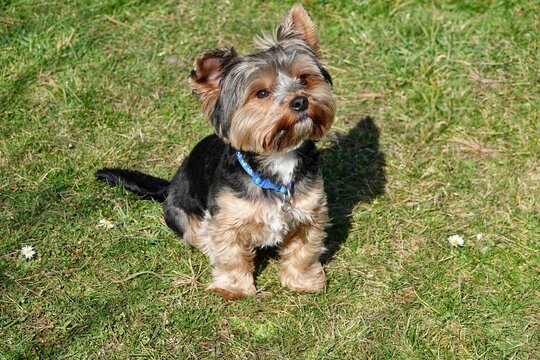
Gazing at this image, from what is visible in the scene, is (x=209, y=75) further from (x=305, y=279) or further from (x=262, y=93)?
(x=305, y=279)

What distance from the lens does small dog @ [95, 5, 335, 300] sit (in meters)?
4.79

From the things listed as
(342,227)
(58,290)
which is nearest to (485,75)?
(342,227)

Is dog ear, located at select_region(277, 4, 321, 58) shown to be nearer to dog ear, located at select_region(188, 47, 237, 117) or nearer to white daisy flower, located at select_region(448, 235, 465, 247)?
dog ear, located at select_region(188, 47, 237, 117)

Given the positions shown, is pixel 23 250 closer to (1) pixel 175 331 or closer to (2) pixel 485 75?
(1) pixel 175 331

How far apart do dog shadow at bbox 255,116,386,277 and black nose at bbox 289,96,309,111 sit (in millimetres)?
1837

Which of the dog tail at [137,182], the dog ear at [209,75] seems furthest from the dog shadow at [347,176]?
the dog ear at [209,75]

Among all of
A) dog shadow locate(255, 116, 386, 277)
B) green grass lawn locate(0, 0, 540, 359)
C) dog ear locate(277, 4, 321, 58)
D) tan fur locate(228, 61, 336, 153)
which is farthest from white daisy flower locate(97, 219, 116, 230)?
dog ear locate(277, 4, 321, 58)

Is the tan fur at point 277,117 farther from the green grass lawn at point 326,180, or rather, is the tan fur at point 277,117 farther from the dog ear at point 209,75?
the green grass lawn at point 326,180

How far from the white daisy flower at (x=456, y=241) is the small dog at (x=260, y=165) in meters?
1.22

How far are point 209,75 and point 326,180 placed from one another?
2.38m

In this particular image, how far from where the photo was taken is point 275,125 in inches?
188

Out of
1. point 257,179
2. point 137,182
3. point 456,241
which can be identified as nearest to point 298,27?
point 257,179

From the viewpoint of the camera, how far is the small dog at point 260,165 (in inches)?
189

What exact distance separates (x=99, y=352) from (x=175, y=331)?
23.2 inches
